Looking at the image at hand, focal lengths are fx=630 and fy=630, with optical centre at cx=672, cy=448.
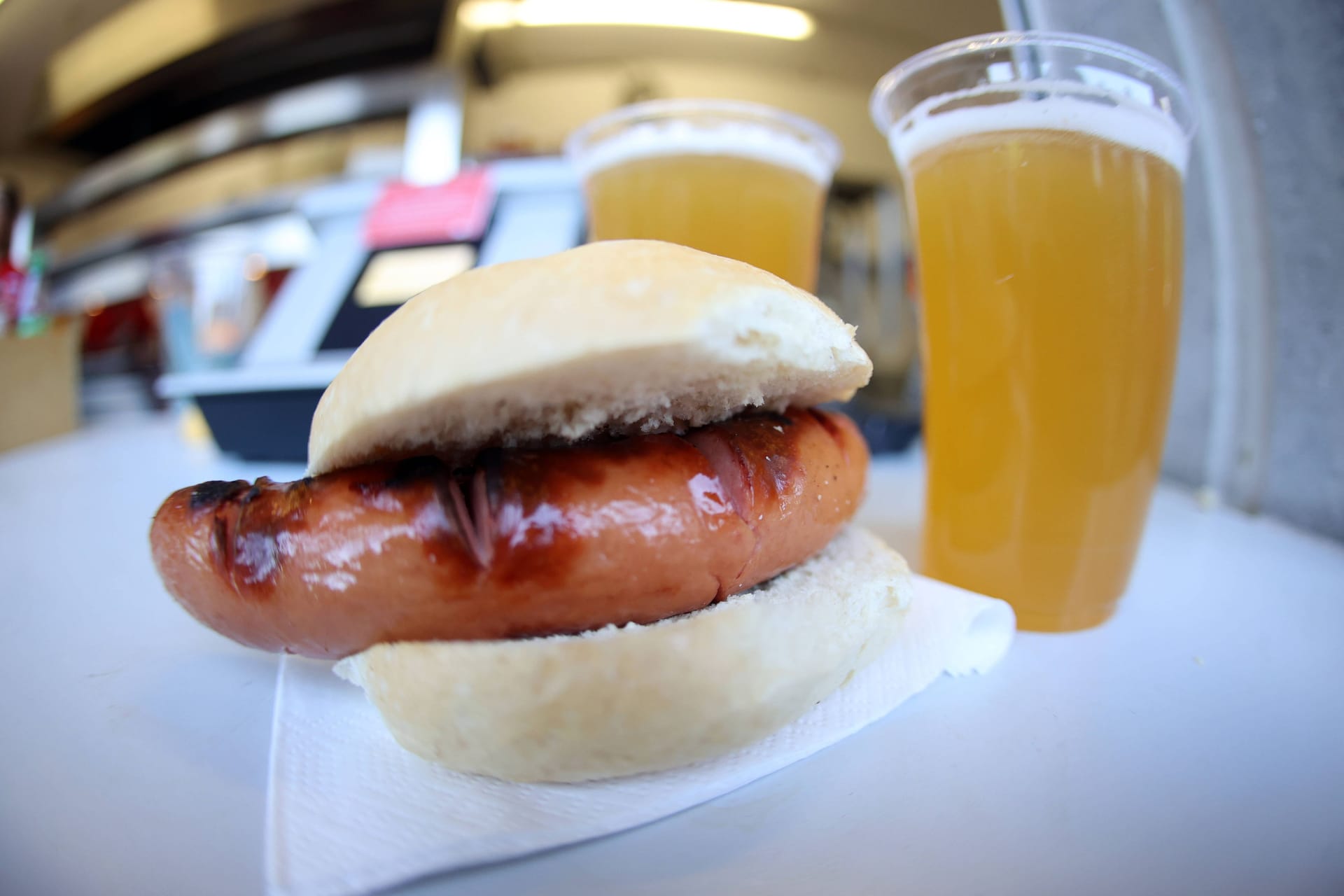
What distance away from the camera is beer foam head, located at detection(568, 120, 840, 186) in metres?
1.65

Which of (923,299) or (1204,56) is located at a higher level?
(1204,56)

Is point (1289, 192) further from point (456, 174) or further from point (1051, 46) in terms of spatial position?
point (456, 174)

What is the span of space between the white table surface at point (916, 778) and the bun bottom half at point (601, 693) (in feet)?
0.28

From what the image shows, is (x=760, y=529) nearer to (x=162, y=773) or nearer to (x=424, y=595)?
(x=424, y=595)

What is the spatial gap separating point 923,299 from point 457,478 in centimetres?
99

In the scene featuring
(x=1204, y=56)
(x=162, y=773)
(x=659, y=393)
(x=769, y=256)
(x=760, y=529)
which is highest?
(x=1204, y=56)

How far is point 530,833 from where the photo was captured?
25.0 inches

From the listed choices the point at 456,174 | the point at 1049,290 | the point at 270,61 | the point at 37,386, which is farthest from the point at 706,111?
the point at 270,61

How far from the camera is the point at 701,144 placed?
1.64 metres

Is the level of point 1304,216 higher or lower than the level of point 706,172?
lower

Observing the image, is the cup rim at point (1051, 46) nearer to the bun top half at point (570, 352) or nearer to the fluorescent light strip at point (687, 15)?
the bun top half at point (570, 352)

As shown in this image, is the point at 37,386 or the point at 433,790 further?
the point at 37,386

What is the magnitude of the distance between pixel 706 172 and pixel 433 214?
4.74ft

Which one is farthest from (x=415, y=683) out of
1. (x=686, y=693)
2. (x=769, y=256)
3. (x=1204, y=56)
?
(x=1204, y=56)
